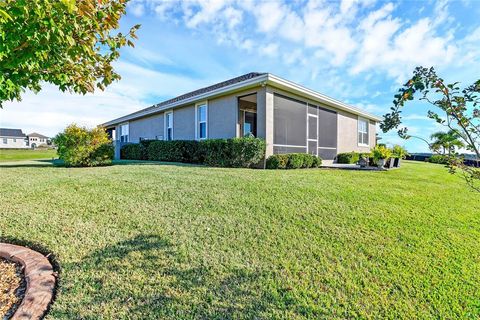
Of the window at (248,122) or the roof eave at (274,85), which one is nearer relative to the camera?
the roof eave at (274,85)

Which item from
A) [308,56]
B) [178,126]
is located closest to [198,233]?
[308,56]

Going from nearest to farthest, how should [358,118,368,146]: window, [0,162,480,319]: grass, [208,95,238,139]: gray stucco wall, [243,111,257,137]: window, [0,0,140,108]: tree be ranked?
[0,0,140,108]: tree < [0,162,480,319]: grass < [208,95,238,139]: gray stucco wall < [243,111,257,137]: window < [358,118,368,146]: window

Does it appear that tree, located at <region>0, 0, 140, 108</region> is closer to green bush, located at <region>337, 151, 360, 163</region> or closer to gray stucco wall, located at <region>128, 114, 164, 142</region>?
gray stucco wall, located at <region>128, 114, 164, 142</region>

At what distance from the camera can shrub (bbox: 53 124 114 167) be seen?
9.82m

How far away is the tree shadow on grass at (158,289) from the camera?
220 cm

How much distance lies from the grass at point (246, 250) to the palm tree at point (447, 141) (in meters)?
1.59

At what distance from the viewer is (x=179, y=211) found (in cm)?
424

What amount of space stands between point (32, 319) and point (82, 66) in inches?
113

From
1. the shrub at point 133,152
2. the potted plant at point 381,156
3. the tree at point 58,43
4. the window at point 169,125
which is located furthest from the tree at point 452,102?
the window at point 169,125

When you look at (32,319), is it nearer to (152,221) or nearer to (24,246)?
(24,246)

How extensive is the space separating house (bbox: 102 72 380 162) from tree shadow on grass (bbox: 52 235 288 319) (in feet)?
27.7

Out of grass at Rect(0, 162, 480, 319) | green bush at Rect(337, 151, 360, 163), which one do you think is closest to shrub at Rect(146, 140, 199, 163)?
grass at Rect(0, 162, 480, 319)

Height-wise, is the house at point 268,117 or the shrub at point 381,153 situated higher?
the house at point 268,117

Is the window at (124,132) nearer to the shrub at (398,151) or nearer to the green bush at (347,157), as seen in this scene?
the green bush at (347,157)
